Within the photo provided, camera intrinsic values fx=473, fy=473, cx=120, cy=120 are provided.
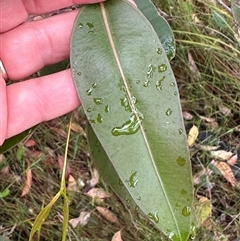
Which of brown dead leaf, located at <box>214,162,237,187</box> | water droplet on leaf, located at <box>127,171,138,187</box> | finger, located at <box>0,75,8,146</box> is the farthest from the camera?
brown dead leaf, located at <box>214,162,237,187</box>

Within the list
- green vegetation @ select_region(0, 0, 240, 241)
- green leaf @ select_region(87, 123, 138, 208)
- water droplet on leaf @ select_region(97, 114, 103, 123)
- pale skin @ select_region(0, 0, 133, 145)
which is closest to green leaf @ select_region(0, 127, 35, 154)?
pale skin @ select_region(0, 0, 133, 145)

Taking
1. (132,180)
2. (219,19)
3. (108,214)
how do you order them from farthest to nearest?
(108,214) < (219,19) < (132,180)

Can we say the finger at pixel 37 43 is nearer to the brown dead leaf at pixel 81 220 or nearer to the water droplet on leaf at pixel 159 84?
the water droplet on leaf at pixel 159 84

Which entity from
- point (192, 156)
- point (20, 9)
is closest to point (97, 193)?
point (192, 156)

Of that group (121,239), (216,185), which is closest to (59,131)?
→ (121,239)

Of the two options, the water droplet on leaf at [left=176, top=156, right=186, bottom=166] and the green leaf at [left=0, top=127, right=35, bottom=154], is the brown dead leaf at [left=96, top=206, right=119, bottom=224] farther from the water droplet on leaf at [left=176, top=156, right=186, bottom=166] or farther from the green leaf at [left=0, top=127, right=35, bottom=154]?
the water droplet on leaf at [left=176, top=156, right=186, bottom=166]

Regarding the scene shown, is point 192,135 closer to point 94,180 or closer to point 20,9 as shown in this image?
point 94,180
